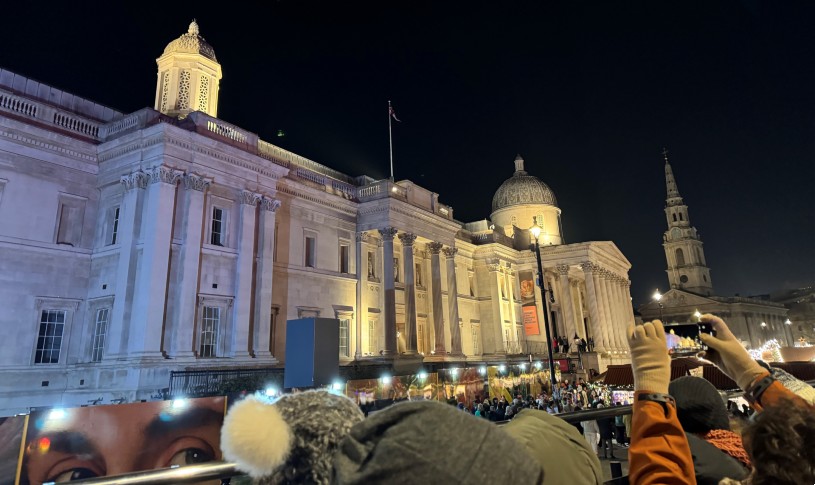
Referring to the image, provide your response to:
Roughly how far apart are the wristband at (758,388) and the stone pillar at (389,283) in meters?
26.4

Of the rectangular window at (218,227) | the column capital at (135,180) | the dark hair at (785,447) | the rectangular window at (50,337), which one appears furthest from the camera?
the rectangular window at (218,227)

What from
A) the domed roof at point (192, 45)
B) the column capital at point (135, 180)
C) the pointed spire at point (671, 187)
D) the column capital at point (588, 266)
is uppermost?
the pointed spire at point (671, 187)

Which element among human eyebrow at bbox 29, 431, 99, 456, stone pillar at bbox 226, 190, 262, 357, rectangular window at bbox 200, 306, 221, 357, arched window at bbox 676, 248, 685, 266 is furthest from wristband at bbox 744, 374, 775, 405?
arched window at bbox 676, 248, 685, 266

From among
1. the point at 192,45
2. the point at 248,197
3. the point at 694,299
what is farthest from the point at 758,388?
the point at 694,299

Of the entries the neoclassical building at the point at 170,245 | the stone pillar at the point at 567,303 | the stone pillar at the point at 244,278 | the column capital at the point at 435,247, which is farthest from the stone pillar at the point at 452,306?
the stone pillar at the point at 244,278

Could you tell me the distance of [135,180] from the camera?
19.8 meters

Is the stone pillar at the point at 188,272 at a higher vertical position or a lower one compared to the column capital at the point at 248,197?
lower

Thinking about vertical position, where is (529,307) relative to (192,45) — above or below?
below

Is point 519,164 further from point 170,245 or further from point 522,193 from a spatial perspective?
point 170,245

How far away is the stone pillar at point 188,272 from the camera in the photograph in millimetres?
18891

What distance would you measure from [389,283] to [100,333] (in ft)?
50.9

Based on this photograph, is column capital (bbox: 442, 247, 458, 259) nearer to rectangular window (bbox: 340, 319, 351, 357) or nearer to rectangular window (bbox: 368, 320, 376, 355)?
rectangular window (bbox: 368, 320, 376, 355)

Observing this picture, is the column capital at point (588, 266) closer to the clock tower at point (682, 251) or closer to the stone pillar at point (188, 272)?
the stone pillar at point (188, 272)

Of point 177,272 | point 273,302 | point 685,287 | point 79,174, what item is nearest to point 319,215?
point 273,302
